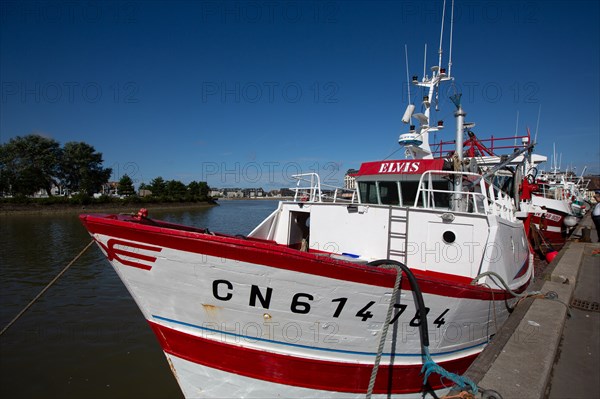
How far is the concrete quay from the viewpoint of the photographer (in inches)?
146

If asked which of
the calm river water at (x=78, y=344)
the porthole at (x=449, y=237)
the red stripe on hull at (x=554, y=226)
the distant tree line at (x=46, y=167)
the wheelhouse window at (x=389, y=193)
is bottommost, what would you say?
the calm river water at (x=78, y=344)

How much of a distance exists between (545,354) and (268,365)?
11.9 feet

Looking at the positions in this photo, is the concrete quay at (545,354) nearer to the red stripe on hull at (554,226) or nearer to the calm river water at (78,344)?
the calm river water at (78,344)

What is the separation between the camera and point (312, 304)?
3.95 m

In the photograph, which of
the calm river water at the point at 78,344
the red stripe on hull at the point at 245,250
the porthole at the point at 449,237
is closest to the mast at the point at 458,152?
the porthole at the point at 449,237

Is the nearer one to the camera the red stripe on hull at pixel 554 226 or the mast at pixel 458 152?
the mast at pixel 458 152

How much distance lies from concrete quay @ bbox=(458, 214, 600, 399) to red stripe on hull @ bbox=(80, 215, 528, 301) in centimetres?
148

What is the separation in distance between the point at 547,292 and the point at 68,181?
9111cm

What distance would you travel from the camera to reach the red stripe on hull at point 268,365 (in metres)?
4.25

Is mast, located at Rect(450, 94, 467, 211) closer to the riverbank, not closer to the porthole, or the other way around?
the porthole

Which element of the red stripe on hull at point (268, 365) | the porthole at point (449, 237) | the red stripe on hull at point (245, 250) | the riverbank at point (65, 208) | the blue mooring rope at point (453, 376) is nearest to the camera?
the blue mooring rope at point (453, 376)

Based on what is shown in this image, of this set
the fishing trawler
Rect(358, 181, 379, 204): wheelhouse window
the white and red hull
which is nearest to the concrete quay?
the fishing trawler

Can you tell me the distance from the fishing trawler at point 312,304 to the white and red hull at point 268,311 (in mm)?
16

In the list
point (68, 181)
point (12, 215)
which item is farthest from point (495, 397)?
point (68, 181)
